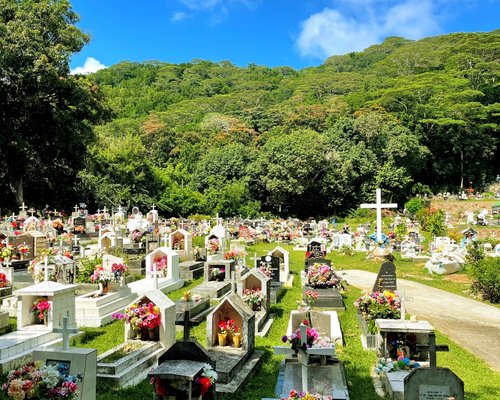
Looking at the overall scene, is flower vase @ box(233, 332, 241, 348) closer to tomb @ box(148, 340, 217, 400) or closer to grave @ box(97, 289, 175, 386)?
grave @ box(97, 289, 175, 386)

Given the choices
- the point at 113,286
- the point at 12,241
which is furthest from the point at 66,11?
the point at 113,286

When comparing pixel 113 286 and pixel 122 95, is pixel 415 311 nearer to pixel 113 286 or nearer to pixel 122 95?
pixel 113 286

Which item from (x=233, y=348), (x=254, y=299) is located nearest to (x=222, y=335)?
(x=233, y=348)

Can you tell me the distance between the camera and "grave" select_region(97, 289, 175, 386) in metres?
6.48

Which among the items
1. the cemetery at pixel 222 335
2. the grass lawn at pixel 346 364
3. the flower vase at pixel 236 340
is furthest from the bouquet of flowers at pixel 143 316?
the flower vase at pixel 236 340

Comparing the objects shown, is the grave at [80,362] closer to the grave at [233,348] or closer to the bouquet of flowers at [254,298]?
the grave at [233,348]

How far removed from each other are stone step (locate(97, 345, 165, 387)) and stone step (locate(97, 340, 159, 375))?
57 millimetres

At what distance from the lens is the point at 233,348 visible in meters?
7.60

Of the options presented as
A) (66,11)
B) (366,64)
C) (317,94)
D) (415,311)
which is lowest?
(415,311)

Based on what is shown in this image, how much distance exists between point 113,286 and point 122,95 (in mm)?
71044

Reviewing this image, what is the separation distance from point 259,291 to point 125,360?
4457mm

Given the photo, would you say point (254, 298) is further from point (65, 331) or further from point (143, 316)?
point (65, 331)

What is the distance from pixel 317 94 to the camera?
71688 millimetres

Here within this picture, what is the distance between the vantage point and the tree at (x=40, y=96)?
25641 millimetres
